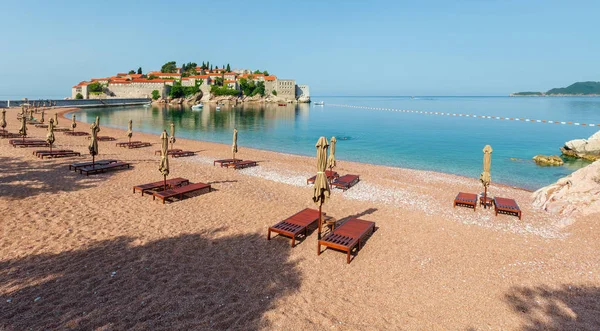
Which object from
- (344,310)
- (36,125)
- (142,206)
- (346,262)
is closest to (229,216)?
(142,206)

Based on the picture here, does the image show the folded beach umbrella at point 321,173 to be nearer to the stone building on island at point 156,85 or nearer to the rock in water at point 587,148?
the rock in water at point 587,148

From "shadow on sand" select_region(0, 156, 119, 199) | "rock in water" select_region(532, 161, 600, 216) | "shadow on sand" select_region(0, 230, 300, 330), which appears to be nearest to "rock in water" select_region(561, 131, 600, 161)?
"rock in water" select_region(532, 161, 600, 216)

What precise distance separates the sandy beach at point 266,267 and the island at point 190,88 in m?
136

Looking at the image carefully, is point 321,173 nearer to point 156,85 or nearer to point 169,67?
point 156,85

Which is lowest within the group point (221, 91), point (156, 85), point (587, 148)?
point (587, 148)

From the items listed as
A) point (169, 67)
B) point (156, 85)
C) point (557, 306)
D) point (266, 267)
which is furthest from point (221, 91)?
point (557, 306)

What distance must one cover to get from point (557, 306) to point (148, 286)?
865 cm

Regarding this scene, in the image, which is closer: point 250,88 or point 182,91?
point 182,91

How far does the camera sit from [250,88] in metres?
157

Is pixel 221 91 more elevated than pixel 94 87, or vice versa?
pixel 221 91

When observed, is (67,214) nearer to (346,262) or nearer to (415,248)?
(346,262)

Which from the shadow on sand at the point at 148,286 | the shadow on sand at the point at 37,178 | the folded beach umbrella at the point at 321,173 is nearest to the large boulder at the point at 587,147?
the folded beach umbrella at the point at 321,173

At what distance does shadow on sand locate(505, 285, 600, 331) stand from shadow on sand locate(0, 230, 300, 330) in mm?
4766

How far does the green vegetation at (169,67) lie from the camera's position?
567 ft
